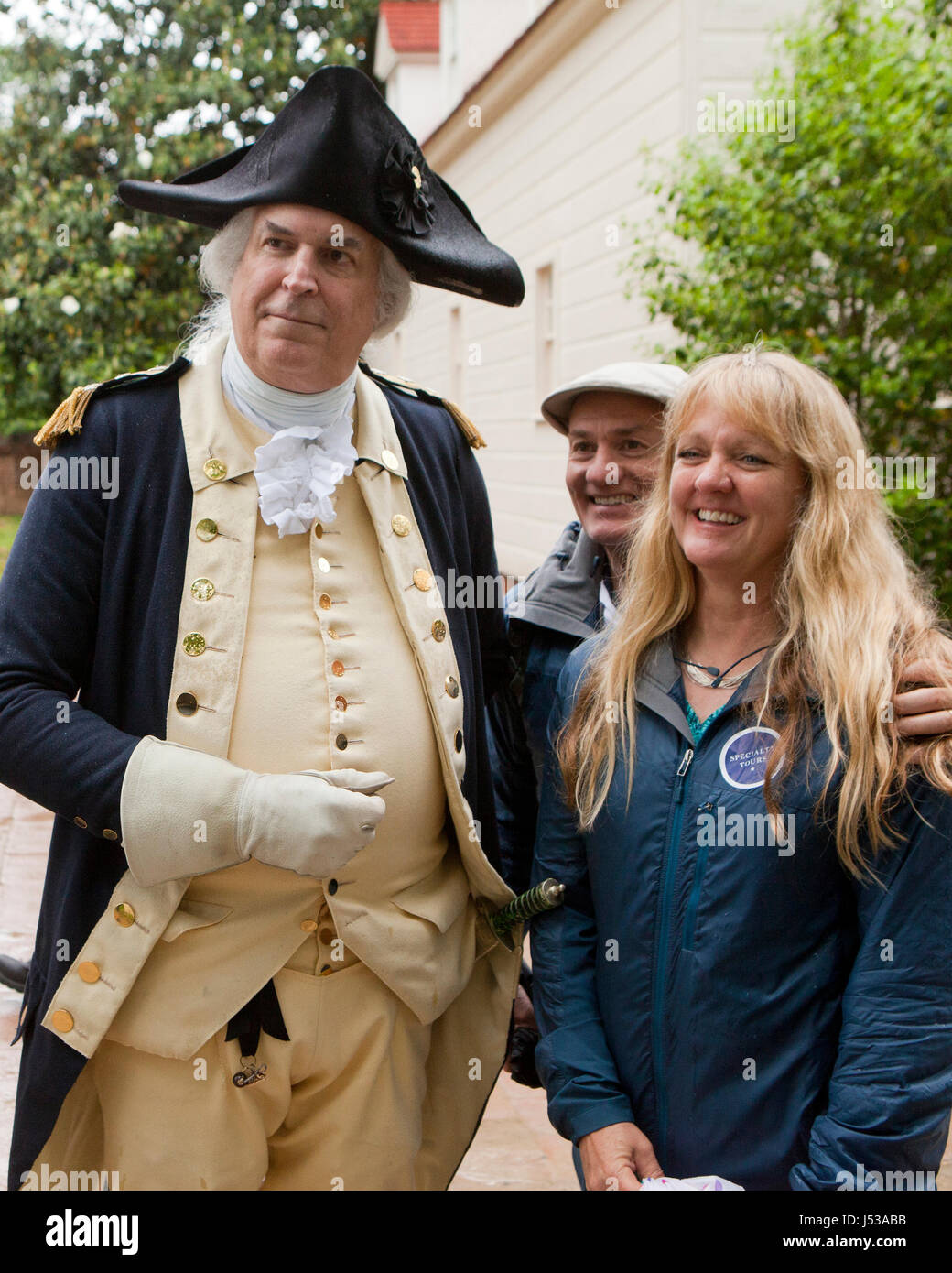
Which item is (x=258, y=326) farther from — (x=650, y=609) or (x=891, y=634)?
(x=891, y=634)

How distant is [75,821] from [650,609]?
996 millimetres

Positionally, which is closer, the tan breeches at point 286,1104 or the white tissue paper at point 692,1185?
the white tissue paper at point 692,1185

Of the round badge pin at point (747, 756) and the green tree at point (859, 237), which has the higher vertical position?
the green tree at point (859, 237)

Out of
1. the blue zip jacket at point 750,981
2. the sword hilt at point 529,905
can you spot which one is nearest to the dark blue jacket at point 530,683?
the sword hilt at point 529,905

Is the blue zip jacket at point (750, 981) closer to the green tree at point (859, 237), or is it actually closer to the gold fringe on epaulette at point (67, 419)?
the gold fringe on epaulette at point (67, 419)

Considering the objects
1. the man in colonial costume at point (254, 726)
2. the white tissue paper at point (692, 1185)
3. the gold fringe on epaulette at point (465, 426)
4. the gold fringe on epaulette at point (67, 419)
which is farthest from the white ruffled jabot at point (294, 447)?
the white tissue paper at point (692, 1185)

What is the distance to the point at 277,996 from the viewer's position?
2121mm

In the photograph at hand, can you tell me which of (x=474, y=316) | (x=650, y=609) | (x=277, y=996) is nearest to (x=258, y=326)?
(x=650, y=609)

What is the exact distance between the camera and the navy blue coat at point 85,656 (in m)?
1.95

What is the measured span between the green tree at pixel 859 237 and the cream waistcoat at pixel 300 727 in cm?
244

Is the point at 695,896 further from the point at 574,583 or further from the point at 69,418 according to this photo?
the point at 69,418

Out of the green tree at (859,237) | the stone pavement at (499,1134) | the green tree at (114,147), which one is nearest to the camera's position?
the stone pavement at (499,1134)

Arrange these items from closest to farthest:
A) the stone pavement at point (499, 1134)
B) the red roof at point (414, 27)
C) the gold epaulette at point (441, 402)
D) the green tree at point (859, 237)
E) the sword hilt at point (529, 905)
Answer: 1. the sword hilt at point (529, 905)
2. the gold epaulette at point (441, 402)
3. the stone pavement at point (499, 1134)
4. the green tree at point (859, 237)
5. the red roof at point (414, 27)

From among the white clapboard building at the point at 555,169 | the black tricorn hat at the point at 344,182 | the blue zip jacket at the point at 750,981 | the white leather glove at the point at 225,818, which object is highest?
the white clapboard building at the point at 555,169
